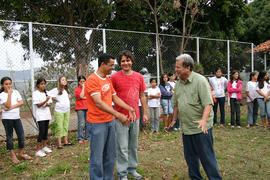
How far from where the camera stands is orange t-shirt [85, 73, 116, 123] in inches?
124

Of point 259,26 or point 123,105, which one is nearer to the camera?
point 123,105

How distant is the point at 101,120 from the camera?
3.25 metres

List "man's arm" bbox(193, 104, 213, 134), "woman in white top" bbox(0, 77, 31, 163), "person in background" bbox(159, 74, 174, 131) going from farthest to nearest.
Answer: "person in background" bbox(159, 74, 174, 131)
"woman in white top" bbox(0, 77, 31, 163)
"man's arm" bbox(193, 104, 213, 134)

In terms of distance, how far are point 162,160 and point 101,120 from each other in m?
2.16

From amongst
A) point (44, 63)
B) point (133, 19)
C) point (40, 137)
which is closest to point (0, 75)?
point (44, 63)

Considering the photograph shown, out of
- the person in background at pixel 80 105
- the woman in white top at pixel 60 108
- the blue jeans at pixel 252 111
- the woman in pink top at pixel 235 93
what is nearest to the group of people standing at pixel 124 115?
the woman in white top at pixel 60 108

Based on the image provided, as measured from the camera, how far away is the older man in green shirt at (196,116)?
10.2ft

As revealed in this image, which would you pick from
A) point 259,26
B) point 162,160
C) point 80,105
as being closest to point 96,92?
point 162,160

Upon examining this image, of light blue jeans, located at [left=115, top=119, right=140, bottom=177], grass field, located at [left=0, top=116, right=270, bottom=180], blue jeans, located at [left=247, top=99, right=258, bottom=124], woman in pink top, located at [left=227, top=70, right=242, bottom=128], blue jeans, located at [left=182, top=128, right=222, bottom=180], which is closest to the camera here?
blue jeans, located at [left=182, top=128, right=222, bottom=180]

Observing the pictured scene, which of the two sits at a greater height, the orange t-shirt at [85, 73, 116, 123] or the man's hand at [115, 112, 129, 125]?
the orange t-shirt at [85, 73, 116, 123]

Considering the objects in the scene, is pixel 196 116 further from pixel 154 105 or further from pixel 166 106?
pixel 166 106

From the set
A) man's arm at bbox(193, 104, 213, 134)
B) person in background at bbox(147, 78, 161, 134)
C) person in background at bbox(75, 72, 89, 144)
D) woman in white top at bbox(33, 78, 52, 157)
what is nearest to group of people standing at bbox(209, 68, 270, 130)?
person in background at bbox(147, 78, 161, 134)

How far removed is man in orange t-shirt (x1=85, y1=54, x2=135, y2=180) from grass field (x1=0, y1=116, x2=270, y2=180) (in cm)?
99

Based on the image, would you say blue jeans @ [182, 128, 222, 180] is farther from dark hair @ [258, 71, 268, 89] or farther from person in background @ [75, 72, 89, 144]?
dark hair @ [258, 71, 268, 89]
